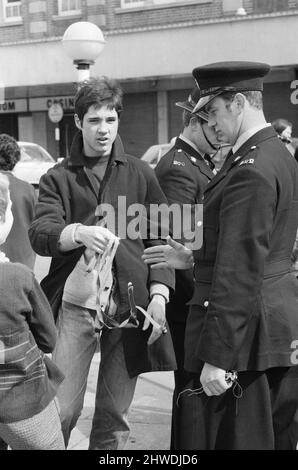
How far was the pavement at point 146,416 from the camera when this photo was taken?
12.9ft

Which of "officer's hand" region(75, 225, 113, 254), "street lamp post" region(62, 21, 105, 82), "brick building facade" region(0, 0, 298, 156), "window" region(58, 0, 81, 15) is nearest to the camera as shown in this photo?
"officer's hand" region(75, 225, 113, 254)

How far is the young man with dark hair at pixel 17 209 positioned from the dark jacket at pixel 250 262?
2571 mm

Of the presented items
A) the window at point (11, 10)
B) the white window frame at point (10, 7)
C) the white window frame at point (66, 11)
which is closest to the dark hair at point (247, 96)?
the white window frame at point (66, 11)

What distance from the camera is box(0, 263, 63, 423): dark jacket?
2.61 meters

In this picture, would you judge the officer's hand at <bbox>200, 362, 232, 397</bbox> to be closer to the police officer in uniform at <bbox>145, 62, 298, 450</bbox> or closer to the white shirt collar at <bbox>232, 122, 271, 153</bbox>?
Answer: the police officer in uniform at <bbox>145, 62, 298, 450</bbox>

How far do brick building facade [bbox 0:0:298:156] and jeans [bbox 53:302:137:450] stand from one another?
16751 millimetres

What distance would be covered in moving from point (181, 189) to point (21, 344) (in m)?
1.24

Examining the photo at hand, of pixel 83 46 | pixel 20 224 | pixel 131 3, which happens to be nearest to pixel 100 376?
pixel 20 224

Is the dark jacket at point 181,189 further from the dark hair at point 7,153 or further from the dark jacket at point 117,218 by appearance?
the dark hair at point 7,153

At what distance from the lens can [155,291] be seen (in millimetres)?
3152

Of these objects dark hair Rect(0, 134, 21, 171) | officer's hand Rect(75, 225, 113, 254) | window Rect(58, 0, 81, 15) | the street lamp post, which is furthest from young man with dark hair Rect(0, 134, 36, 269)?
window Rect(58, 0, 81, 15)

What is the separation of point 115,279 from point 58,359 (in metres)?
0.45

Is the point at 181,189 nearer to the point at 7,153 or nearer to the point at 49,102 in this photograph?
the point at 7,153

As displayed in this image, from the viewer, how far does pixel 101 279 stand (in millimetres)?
3059
